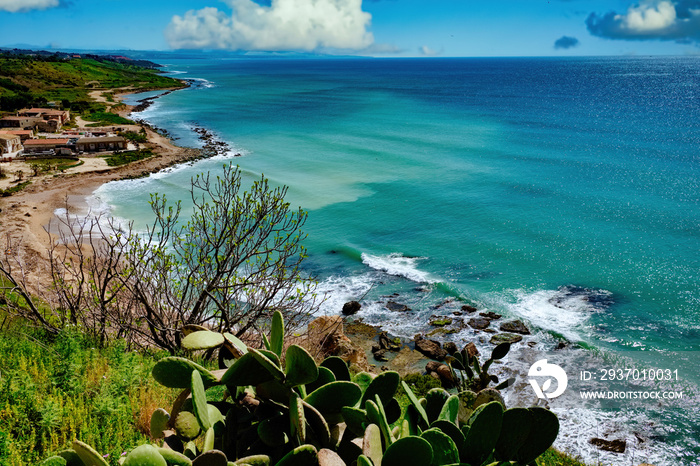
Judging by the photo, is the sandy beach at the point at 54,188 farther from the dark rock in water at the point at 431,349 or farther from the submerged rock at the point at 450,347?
the submerged rock at the point at 450,347

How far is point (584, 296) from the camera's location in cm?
2630

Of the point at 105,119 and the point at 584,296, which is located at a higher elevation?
the point at 105,119

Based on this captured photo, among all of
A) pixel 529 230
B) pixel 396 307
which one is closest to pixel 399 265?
pixel 396 307

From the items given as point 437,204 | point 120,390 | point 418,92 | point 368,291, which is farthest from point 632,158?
point 418,92

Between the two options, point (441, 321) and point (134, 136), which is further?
point (134, 136)

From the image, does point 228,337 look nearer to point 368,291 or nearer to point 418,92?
point 368,291

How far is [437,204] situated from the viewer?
41406 millimetres

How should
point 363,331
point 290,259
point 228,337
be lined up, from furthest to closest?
point 290,259 < point 363,331 < point 228,337

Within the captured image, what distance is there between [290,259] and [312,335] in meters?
11.8

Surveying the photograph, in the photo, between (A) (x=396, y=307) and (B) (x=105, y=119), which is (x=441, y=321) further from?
(B) (x=105, y=119)

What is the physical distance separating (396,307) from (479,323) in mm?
4631

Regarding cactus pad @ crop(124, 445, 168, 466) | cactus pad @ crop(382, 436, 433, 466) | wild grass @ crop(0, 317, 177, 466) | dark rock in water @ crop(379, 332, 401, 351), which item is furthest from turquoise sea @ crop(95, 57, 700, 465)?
cactus pad @ crop(124, 445, 168, 466)

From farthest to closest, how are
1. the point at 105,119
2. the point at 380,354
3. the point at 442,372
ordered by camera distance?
the point at 105,119 → the point at 380,354 → the point at 442,372

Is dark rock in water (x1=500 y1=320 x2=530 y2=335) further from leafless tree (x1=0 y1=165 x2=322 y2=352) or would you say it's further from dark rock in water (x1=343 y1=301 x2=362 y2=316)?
leafless tree (x1=0 y1=165 x2=322 y2=352)
